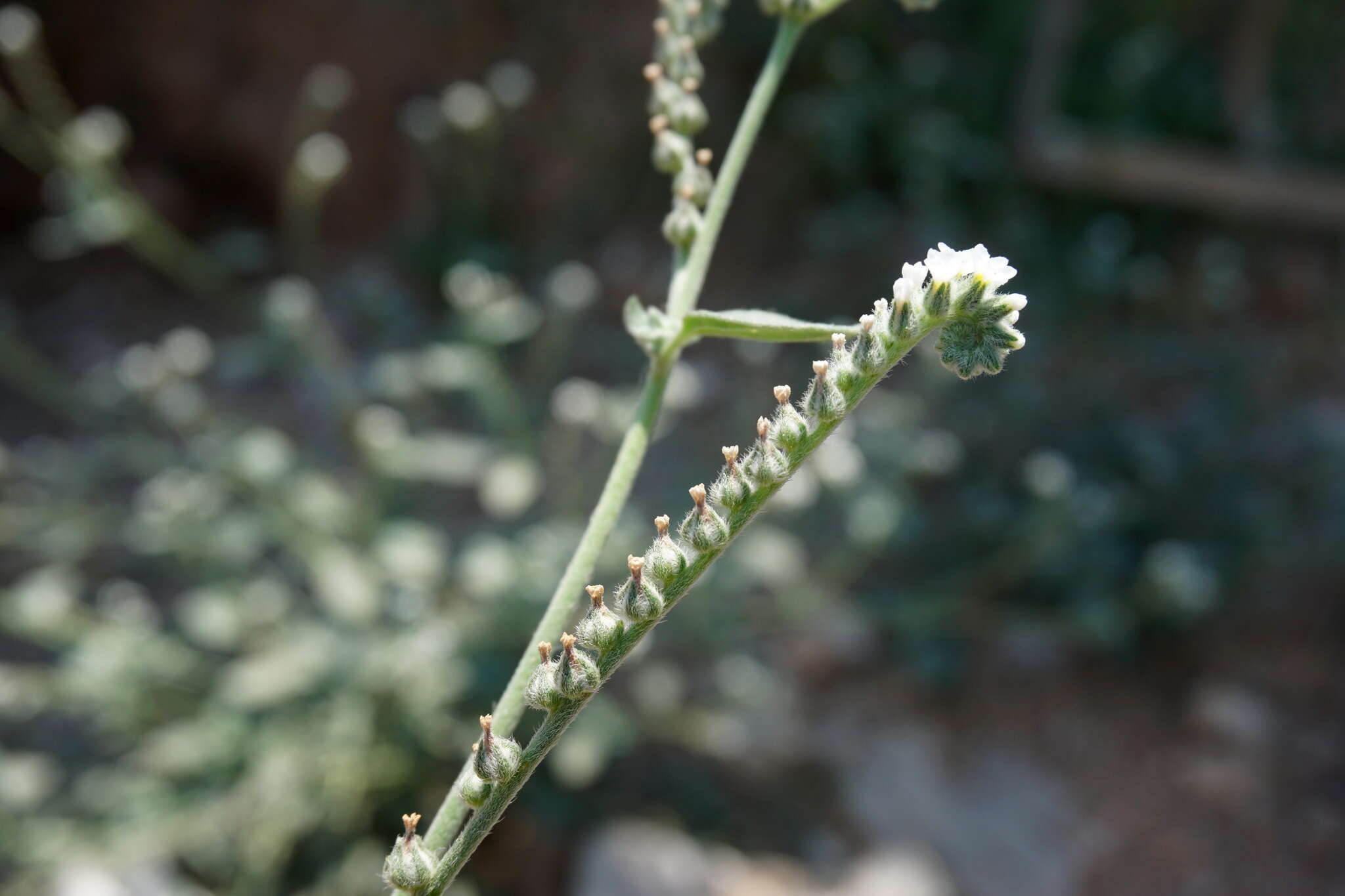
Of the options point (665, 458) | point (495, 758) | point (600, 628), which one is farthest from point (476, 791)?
point (665, 458)

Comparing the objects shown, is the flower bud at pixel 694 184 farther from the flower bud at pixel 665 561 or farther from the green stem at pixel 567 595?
the flower bud at pixel 665 561

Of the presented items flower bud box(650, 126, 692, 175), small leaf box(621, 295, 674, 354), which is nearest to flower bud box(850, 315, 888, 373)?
small leaf box(621, 295, 674, 354)

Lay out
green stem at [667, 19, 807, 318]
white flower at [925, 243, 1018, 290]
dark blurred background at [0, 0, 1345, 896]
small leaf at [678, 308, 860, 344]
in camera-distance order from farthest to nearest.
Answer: dark blurred background at [0, 0, 1345, 896]
green stem at [667, 19, 807, 318]
small leaf at [678, 308, 860, 344]
white flower at [925, 243, 1018, 290]

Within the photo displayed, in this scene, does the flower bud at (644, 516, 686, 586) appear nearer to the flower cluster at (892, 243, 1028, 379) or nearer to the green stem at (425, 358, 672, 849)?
the green stem at (425, 358, 672, 849)

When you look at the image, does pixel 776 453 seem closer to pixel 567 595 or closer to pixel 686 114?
pixel 567 595

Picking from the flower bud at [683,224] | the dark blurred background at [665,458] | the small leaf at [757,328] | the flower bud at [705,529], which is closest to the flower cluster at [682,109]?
the flower bud at [683,224]

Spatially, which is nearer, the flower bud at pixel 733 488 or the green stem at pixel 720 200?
the flower bud at pixel 733 488
